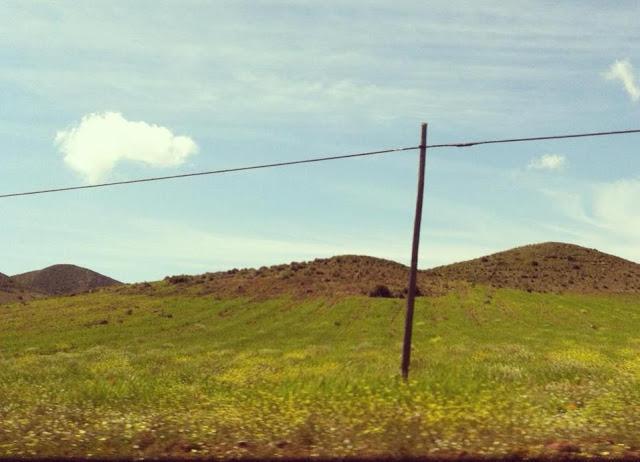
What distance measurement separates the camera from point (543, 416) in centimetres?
1405

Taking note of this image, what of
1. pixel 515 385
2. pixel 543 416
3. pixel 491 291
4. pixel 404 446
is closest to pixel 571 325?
pixel 491 291

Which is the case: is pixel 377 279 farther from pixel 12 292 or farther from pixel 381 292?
pixel 12 292

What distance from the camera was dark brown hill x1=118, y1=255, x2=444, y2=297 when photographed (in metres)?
77.8

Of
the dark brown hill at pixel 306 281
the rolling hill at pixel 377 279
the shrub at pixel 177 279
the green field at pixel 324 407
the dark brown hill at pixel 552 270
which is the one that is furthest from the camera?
the dark brown hill at pixel 552 270

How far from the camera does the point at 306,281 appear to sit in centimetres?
8294

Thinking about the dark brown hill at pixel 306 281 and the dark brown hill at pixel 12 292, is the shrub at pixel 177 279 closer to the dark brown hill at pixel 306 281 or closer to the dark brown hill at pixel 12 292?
the dark brown hill at pixel 306 281

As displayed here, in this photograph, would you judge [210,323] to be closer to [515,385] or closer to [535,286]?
[515,385]

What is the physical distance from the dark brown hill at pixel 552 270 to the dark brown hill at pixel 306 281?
11.6m

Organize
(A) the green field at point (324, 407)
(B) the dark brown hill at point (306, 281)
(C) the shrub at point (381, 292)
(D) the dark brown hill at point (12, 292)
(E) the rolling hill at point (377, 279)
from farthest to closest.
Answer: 1. (D) the dark brown hill at point (12, 292)
2. (E) the rolling hill at point (377, 279)
3. (B) the dark brown hill at point (306, 281)
4. (C) the shrub at point (381, 292)
5. (A) the green field at point (324, 407)

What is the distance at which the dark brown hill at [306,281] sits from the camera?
7781 cm

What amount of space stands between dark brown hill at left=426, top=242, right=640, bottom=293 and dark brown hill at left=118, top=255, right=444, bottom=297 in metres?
11.6

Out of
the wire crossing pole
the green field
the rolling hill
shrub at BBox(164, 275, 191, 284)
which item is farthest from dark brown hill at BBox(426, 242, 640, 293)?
the wire crossing pole

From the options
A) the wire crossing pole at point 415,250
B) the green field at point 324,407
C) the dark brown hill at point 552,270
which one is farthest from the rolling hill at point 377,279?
the wire crossing pole at point 415,250

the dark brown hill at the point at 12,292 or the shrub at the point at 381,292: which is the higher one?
the shrub at the point at 381,292
